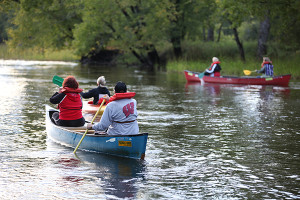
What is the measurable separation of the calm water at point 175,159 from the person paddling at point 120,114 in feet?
1.92

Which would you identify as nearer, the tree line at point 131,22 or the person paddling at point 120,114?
the person paddling at point 120,114

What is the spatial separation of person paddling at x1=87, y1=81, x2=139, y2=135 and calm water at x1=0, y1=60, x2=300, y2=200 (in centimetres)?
59

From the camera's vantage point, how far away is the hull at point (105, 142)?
10.3 metres

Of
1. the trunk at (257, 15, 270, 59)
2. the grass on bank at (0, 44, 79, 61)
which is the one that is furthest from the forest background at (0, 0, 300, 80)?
the grass on bank at (0, 44, 79, 61)

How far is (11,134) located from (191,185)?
6.05 metres

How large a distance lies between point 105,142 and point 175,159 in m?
1.37

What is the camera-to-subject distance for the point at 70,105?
11508mm

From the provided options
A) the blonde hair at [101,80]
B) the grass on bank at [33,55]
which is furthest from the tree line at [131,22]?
the blonde hair at [101,80]

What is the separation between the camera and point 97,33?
45906 mm

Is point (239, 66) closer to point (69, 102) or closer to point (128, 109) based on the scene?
point (69, 102)

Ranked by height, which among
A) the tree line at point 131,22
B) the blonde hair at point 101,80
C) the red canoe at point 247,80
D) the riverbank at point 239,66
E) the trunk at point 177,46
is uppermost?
the tree line at point 131,22

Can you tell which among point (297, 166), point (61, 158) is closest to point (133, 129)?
point (61, 158)

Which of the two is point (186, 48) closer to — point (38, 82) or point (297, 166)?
point (38, 82)

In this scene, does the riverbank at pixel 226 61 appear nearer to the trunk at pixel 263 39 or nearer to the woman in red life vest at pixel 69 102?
the trunk at pixel 263 39
